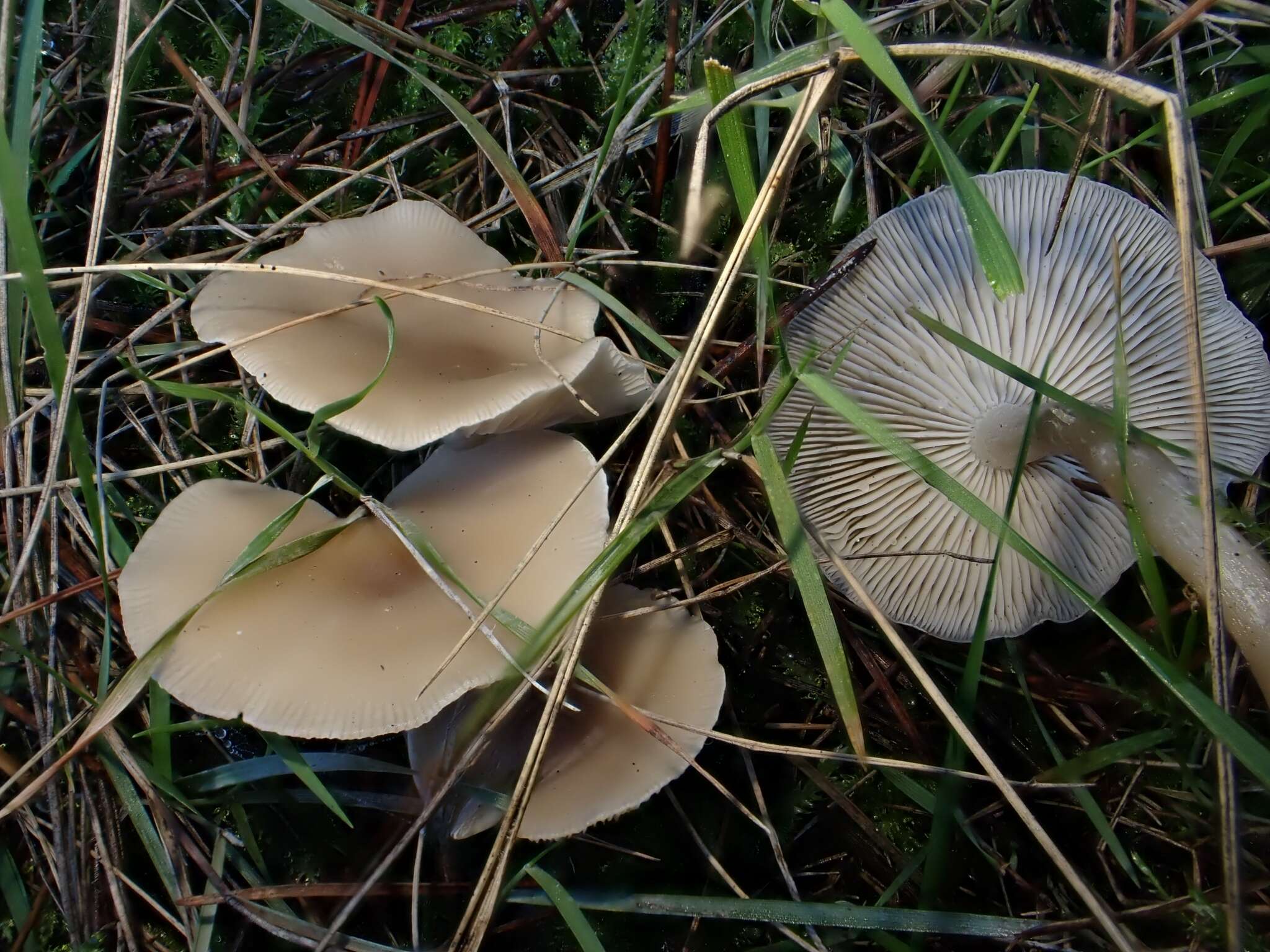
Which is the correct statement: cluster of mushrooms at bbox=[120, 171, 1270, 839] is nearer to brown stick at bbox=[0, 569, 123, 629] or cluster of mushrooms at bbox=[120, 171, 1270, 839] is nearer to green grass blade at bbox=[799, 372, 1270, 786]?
green grass blade at bbox=[799, 372, 1270, 786]

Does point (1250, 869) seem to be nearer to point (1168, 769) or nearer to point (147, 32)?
point (1168, 769)

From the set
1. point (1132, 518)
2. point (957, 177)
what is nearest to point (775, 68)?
point (957, 177)

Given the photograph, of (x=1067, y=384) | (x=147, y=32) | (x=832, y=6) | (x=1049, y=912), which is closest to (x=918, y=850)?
(x=1049, y=912)

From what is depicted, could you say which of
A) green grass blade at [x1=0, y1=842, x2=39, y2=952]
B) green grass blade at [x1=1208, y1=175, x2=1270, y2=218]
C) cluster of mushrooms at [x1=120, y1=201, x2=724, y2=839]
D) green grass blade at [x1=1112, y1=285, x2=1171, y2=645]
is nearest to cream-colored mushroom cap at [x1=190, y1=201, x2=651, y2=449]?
cluster of mushrooms at [x1=120, y1=201, x2=724, y2=839]

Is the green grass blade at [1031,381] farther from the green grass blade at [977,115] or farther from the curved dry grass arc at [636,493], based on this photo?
the green grass blade at [977,115]

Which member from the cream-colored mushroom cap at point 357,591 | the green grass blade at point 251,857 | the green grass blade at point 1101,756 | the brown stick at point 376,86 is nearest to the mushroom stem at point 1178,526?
the green grass blade at point 1101,756

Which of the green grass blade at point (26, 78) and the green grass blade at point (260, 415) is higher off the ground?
the green grass blade at point (26, 78)
